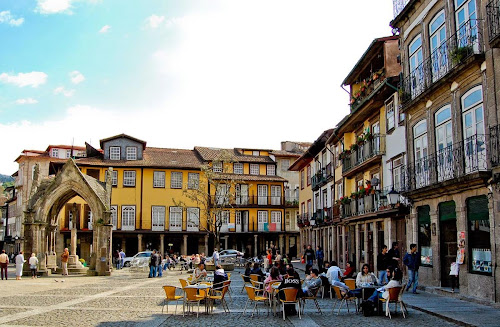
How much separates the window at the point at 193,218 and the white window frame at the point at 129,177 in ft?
21.2

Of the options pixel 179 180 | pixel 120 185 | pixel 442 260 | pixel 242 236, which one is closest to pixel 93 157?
pixel 120 185

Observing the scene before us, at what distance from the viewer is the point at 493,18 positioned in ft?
48.8

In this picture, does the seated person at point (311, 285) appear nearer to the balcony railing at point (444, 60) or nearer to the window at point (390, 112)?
the balcony railing at point (444, 60)

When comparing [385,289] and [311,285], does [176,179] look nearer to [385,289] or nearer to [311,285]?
[311,285]

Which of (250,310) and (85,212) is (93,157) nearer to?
(85,212)

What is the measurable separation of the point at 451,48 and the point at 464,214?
5.14 m

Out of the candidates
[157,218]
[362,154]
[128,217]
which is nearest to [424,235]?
[362,154]

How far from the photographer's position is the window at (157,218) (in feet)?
189

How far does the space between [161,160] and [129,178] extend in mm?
4289

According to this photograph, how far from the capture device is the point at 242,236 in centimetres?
6297

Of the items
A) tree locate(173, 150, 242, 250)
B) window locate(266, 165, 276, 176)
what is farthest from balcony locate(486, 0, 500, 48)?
window locate(266, 165, 276, 176)

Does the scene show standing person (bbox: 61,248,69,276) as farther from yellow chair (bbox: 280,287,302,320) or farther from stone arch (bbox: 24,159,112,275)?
yellow chair (bbox: 280,287,302,320)

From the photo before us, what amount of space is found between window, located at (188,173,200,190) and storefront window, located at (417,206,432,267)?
36935 millimetres

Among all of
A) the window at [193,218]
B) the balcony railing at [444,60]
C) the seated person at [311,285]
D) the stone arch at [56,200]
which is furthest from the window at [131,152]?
the seated person at [311,285]
